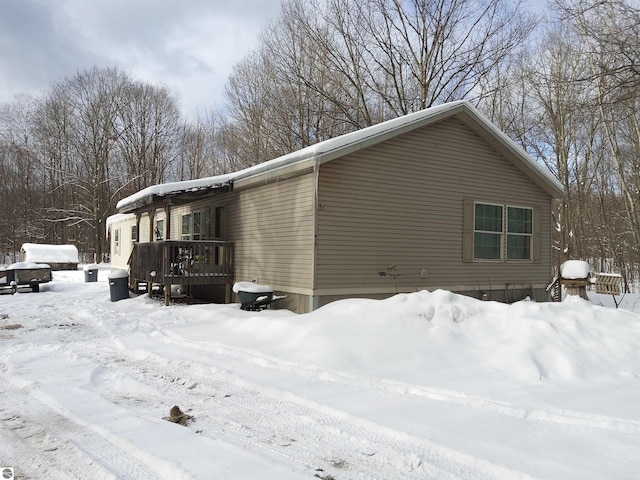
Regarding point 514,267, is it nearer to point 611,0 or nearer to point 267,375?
point 611,0

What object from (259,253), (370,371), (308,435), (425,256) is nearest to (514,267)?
(425,256)

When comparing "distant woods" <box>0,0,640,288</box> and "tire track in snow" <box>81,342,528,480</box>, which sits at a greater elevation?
"distant woods" <box>0,0,640,288</box>

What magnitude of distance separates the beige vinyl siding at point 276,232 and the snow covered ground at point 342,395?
1.76m

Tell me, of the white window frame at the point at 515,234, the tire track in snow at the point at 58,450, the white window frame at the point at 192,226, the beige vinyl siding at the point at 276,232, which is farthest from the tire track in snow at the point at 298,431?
the white window frame at the point at 515,234

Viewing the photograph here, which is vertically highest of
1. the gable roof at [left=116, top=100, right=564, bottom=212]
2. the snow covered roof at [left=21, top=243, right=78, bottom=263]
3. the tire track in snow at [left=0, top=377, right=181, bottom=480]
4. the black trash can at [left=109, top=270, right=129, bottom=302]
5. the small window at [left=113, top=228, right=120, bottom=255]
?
the gable roof at [left=116, top=100, right=564, bottom=212]

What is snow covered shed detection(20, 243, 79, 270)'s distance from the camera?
24.3m

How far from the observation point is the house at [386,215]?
9281 millimetres

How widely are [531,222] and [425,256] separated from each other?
3.85 meters

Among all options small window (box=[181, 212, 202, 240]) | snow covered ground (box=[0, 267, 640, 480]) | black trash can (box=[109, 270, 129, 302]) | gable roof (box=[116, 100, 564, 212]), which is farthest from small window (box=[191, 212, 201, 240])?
snow covered ground (box=[0, 267, 640, 480])

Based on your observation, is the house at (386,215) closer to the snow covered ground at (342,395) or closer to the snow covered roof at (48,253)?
the snow covered ground at (342,395)

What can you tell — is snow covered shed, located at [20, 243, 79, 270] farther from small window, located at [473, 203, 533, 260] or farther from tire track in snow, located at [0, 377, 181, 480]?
tire track in snow, located at [0, 377, 181, 480]

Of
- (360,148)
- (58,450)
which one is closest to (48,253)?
(360,148)

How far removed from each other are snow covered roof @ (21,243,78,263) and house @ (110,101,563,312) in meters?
14.2

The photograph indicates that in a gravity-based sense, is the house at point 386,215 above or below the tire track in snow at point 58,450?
above
